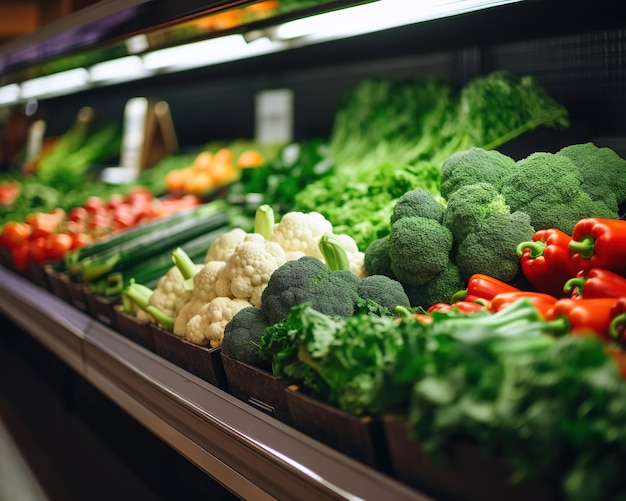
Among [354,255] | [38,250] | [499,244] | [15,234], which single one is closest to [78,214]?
[15,234]

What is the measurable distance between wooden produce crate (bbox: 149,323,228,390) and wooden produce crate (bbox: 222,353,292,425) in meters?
0.05

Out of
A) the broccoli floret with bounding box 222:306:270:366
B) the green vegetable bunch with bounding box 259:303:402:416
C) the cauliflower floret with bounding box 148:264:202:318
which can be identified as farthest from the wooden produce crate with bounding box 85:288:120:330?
the green vegetable bunch with bounding box 259:303:402:416

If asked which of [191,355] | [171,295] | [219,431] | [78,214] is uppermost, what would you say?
[78,214]

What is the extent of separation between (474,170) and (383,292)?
541 mm

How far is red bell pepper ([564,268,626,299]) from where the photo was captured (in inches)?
56.5

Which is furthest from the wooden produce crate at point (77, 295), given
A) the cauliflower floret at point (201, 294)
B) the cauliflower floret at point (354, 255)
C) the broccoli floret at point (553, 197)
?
the broccoli floret at point (553, 197)

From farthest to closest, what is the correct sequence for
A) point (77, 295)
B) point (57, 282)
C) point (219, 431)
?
point (57, 282)
point (77, 295)
point (219, 431)

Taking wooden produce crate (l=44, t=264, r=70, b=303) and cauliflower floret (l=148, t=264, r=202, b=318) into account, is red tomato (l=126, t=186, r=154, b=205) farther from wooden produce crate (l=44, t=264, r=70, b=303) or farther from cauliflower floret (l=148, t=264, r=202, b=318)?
cauliflower floret (l=148, t=264, r=202, b=318)

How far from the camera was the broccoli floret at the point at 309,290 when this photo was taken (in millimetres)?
1668

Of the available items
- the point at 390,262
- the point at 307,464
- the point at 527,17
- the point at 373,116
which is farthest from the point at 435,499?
the point at 373,116

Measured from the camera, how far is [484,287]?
1.72m

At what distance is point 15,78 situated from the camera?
4.58 metres

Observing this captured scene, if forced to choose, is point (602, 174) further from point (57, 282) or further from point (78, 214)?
point (78, 214)

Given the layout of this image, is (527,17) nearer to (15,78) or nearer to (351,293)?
(351,293)
